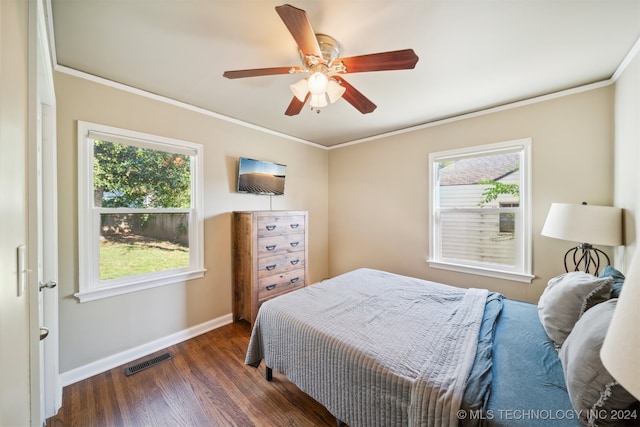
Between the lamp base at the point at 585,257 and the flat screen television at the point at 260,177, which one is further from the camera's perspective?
the flat screen television at the point at 260,177

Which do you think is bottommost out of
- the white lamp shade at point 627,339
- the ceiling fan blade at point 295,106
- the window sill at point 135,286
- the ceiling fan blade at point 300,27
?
the window sill at point 135,286

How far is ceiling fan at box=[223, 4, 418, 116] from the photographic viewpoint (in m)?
1.30

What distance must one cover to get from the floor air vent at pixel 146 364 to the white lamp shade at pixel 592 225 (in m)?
3.49

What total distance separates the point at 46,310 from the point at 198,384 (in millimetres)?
1142

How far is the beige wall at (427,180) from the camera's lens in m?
2.21

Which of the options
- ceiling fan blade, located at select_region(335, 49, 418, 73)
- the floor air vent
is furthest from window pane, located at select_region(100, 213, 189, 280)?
ceiling fan blade, located at select_region(335, 49, 418, 73)

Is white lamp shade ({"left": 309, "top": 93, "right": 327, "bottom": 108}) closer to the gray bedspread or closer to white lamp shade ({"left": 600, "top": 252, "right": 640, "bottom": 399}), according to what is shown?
the gray bedspread

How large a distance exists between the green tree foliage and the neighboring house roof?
0.18 ft

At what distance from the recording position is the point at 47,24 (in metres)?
1.42

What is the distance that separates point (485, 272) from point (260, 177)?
288 cm

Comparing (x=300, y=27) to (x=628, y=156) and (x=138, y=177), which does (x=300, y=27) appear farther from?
(x=628, y=156)

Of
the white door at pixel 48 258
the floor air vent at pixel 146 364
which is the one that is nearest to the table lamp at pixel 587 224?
the floor air vent at pixel 146 364

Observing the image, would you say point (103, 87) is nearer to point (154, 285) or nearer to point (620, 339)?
point (154, 285)

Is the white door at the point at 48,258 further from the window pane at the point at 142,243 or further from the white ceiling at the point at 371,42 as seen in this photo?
the white ceiling at the point at 371,42
